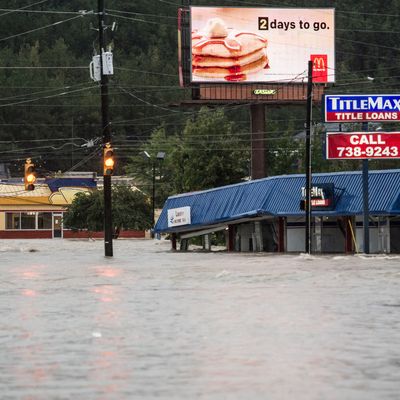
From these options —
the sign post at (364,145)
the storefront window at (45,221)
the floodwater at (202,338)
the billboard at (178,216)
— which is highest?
the sign post at (364,145)

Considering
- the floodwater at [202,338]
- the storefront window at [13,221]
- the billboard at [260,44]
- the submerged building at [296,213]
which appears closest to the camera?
the floodwater at [202,338]

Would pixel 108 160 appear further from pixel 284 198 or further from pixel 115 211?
pixel 115 211

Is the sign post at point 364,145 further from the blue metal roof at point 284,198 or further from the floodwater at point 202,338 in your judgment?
the floodwater at point 202,338

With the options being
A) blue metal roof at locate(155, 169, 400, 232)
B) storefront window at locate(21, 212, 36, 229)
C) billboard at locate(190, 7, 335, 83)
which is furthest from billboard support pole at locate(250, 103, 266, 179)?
storefront window at locate(21, 212, 36, 229)

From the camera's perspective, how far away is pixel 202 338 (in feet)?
66.8

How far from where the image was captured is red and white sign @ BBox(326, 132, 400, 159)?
193 ft

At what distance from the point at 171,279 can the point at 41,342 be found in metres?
20.3

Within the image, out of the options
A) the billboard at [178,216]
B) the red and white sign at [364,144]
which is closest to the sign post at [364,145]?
the red and white sign at [364,144]

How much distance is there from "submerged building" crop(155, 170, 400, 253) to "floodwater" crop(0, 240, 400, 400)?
73.3ft

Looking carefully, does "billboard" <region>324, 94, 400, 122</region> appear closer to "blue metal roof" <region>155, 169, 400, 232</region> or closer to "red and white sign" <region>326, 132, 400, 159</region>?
"red and white sign" <region>326, 132, 400, 159</region>

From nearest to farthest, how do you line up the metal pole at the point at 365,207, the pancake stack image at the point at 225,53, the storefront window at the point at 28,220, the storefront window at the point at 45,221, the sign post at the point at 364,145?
the metal pole at the point at 365,207
the sign post at the point at 364,145
the pancake stack image at the point at 225,53
the storefront window at the point at 28,220
the storefront window at the point at 45,221

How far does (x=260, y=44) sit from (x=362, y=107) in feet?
72.7

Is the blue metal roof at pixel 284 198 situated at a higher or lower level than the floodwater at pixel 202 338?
higher

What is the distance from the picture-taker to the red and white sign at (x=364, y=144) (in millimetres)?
58938
